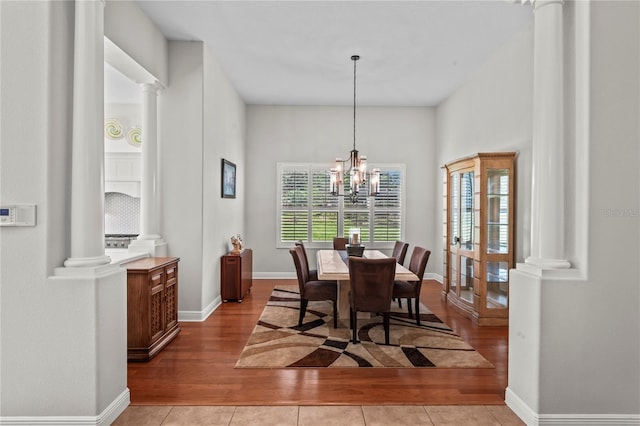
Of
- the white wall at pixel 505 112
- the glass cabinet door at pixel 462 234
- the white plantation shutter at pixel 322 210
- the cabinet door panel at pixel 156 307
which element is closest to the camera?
the cabinet door panel at pixel 156 307

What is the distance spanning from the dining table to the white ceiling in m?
2.59

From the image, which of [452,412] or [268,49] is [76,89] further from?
[452,412]

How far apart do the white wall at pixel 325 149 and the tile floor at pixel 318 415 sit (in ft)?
14.7

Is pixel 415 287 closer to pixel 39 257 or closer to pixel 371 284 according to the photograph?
pixel 371 284

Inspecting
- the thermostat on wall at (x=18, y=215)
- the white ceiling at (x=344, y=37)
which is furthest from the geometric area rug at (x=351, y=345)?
the white ceiling at (x=344, y=37)

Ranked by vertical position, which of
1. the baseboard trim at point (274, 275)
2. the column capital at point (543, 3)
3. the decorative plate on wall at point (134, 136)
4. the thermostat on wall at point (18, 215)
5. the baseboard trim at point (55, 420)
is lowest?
the baseboard trim at point (55, 420)

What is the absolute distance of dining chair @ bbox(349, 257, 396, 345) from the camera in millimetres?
3459

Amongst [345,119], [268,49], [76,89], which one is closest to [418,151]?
[345,119]

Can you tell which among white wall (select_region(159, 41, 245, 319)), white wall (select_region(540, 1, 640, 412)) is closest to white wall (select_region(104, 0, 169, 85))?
white wall (select_region(159, 41, 245, 319))

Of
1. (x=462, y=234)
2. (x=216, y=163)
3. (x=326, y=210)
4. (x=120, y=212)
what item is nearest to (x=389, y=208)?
(x=326, y=210)

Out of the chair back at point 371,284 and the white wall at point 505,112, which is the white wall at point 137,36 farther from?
the white wall at point 505,112

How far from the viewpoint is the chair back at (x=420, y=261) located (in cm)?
413

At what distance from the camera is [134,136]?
546cm

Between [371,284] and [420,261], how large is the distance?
98 cm
